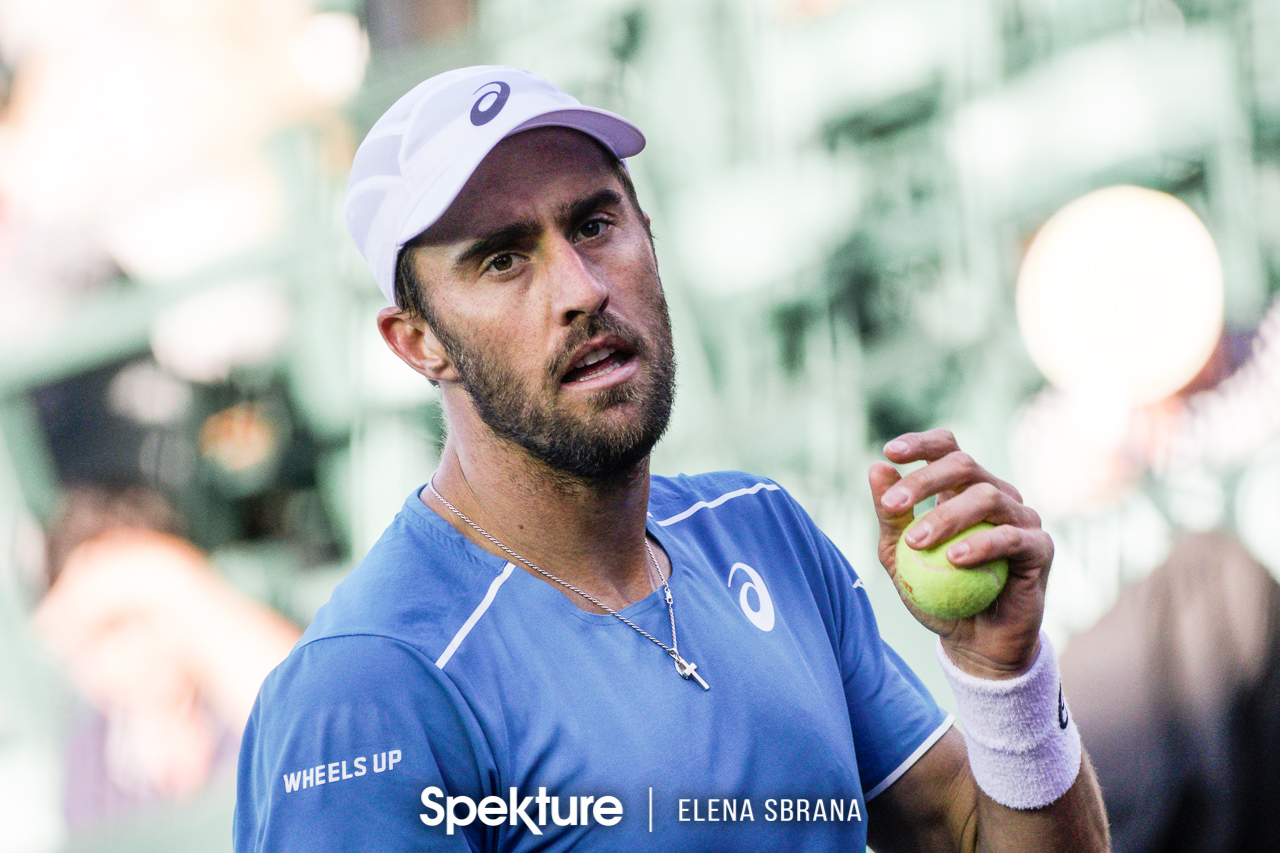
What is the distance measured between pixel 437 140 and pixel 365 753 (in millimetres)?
868

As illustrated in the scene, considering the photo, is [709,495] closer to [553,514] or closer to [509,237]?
[553,514]

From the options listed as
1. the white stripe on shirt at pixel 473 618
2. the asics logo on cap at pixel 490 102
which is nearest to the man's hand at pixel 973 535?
the white stripe on shirt at pixel 473 618

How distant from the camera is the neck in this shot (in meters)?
1.69

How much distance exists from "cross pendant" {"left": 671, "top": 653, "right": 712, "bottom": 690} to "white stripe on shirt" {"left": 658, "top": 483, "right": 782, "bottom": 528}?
335 millimetres

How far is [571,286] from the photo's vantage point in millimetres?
1641

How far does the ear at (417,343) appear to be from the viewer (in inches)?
69.2

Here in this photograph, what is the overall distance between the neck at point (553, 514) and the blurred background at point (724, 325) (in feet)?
9.45

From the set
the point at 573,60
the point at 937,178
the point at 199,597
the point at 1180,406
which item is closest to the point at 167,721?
the point at 199,597

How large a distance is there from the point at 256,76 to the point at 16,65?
4.33 ft

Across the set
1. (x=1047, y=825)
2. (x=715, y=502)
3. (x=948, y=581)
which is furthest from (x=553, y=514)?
(x=1047, y=825)

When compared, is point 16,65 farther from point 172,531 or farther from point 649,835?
point 649,835

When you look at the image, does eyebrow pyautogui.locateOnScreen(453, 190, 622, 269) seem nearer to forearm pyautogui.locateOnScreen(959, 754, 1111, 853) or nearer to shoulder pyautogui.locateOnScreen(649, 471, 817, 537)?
shoulder pyautogui.locateOnScreen(649, 471, 817, 537)

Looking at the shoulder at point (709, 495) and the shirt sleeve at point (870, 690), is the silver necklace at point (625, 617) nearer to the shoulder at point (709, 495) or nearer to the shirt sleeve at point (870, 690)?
the shoulder at point (709, 495)

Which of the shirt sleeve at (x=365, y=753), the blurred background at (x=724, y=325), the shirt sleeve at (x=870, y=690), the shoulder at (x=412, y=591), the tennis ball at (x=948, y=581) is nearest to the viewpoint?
the shirt sleeve at (x=365, y=753)
